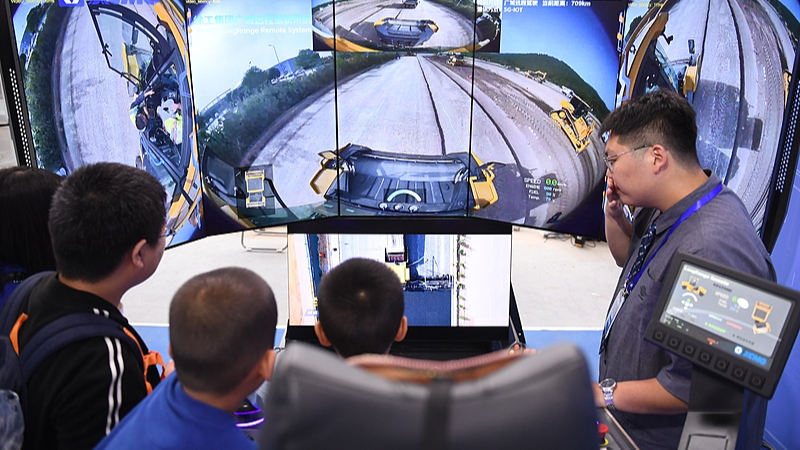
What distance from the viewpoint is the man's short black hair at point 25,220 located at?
151 cm

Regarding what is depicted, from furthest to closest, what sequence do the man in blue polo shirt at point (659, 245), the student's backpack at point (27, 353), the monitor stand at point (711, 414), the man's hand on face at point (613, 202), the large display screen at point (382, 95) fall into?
the large display screen at point (382, 95) < the man's hand on face at point (613, 202) < the man in blue polo shirt at point (659, 245) < the monitor stand at point (711, 414) < the student's backpack at point (27, 353)

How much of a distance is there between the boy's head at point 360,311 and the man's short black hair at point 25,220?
33.2 inches

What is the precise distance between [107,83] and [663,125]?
86.2 inches

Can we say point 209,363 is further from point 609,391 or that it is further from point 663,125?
point 663,125

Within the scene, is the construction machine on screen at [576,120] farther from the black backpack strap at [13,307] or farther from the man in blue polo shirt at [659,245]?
the black backpack strap at [13,307]

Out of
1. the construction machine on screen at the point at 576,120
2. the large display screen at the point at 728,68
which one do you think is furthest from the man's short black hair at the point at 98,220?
the large display screen at the point at 728,68

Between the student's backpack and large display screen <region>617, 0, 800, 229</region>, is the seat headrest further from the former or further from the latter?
large display screen <region>617, 0, 800, 229</region>

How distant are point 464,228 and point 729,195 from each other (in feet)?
2.99

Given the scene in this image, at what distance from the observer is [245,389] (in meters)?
1.06

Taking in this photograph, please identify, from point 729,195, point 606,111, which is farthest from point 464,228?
point 606,111

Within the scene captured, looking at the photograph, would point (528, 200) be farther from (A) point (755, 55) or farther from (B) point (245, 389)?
(B) point (245, 389)

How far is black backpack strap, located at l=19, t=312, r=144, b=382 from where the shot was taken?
1.13m

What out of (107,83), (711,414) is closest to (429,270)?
(711,414)

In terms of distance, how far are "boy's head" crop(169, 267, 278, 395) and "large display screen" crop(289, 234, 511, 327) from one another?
1162mm
